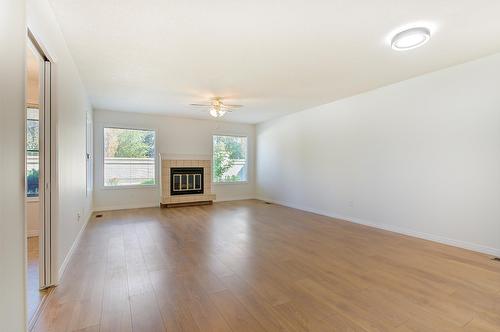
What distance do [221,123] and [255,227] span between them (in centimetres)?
394

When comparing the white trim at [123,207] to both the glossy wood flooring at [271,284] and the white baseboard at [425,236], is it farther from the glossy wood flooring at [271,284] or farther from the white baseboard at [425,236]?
the white baseboard at [425,236]

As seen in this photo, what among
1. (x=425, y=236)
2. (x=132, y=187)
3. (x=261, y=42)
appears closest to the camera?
(x=261, y=42)

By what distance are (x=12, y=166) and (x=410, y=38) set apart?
3416 mm

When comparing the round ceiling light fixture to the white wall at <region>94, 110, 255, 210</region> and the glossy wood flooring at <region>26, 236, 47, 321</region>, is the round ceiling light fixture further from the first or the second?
the white wall at <region>94, 110, 255, 210</region>

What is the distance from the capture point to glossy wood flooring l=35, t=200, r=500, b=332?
5.76 feet

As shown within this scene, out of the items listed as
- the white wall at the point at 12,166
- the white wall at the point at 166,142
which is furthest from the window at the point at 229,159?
the white wall at the point at 12,166

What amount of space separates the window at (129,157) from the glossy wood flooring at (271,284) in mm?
2404

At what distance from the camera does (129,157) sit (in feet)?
20.3

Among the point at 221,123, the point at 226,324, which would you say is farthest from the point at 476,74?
the point at 221,123

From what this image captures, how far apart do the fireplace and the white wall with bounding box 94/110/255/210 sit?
0.47 metres

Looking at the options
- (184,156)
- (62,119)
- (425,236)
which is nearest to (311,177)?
(425,236)

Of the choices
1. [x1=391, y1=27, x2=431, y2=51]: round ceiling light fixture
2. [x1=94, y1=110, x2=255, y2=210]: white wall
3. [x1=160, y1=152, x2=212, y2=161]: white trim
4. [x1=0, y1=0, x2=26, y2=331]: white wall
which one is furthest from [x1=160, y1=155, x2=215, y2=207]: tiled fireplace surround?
[x1=391, y1=27, x2=431, y2=51]: round ceiling light fixture

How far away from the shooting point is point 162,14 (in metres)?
2.19

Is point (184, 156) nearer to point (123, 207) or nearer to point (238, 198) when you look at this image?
point (123, 207)
